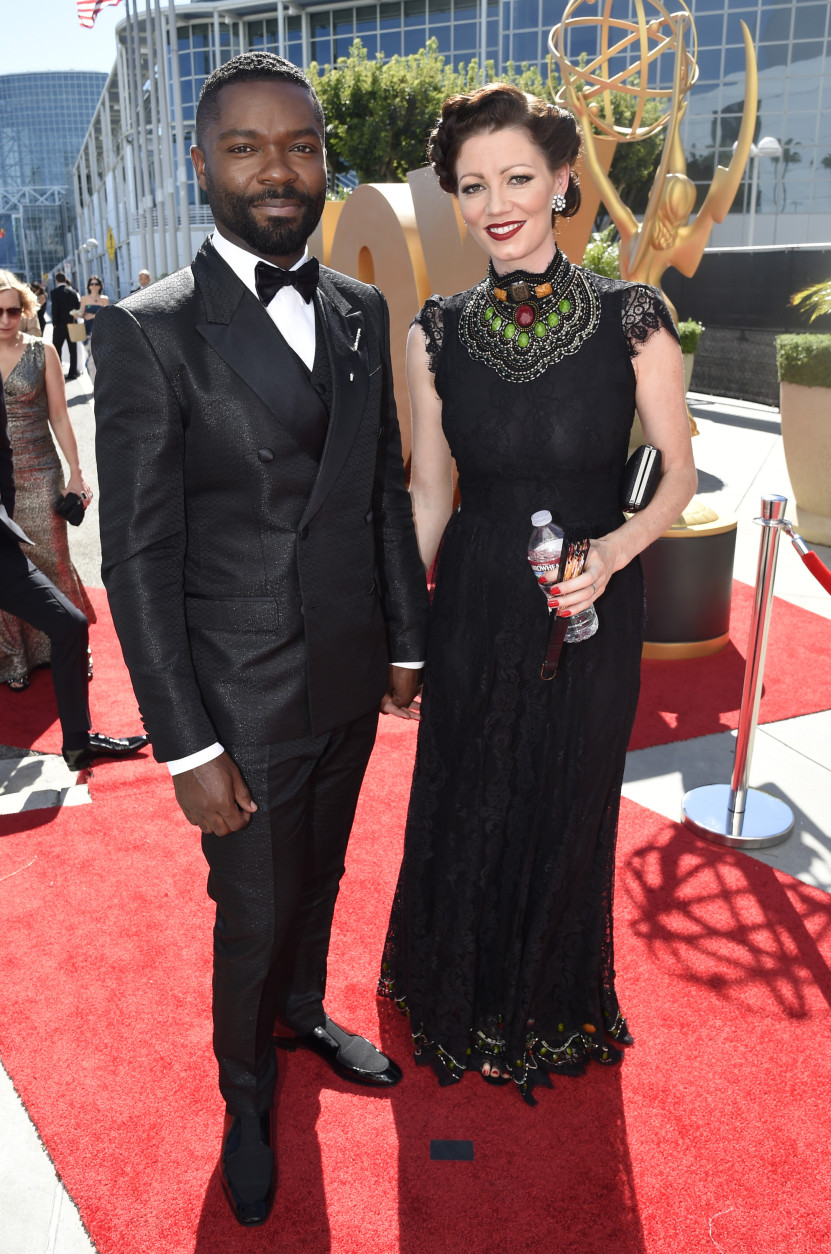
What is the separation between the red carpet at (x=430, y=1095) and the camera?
220 centimetres

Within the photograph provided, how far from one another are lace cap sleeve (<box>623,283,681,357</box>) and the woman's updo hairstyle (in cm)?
35

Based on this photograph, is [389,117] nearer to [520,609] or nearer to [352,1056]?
[520,609]

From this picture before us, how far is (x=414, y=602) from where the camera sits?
7.84ft

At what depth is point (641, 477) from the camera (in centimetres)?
227

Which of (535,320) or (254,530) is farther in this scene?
(535,320)

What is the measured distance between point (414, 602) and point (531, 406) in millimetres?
543

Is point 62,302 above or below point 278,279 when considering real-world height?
below

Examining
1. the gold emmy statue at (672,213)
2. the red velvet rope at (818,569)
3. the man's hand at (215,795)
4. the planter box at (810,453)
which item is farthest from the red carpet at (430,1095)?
the planter box at (810,453)

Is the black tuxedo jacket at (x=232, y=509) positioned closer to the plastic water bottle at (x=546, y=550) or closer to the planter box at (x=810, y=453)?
the plastic water bottle at (x=546, y=550)

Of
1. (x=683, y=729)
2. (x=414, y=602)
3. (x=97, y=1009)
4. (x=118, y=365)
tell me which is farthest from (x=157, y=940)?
(x=683, y=729)

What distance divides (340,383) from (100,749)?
3026 millimetres

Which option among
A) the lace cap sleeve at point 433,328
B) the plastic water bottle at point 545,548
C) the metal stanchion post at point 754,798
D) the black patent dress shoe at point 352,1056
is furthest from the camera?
the metal stanchion post at point 754,798

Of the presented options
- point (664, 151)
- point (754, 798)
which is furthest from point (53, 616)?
point (664, 151)

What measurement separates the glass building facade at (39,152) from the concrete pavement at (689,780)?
14907cm
